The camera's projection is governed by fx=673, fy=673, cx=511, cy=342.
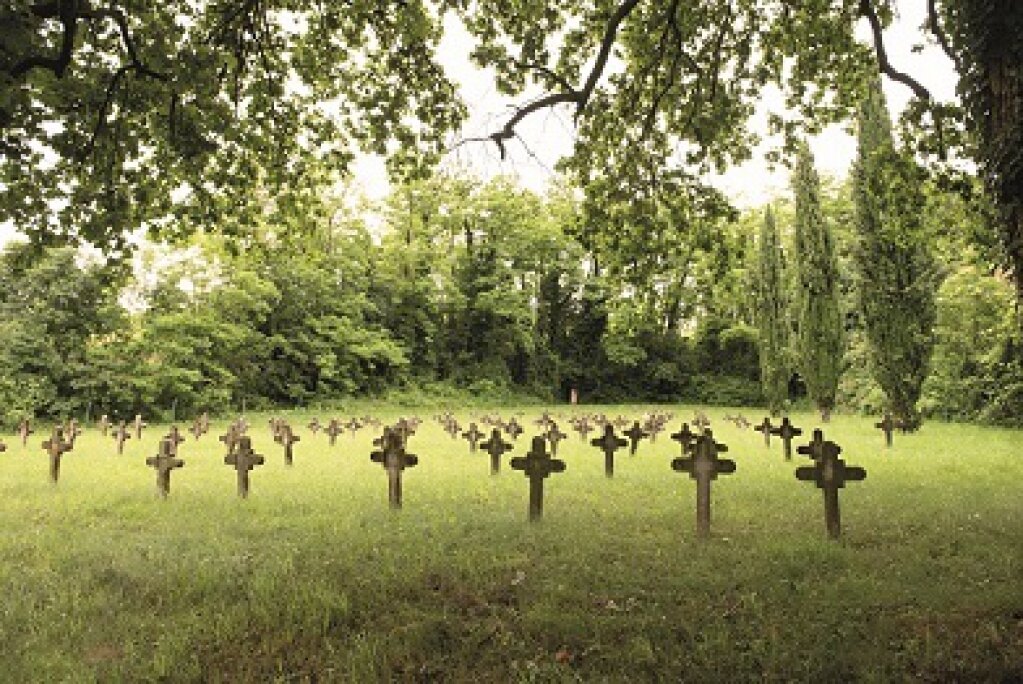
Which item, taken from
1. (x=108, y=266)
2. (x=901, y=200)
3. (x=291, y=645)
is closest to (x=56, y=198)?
(x=108, y=266)

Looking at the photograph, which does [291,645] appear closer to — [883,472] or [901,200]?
[901,200]

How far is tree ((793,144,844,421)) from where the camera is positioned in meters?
27.0

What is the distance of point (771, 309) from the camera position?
109 ft

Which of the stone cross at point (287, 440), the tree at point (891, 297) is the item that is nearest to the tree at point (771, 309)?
the tree at point (891, 297)

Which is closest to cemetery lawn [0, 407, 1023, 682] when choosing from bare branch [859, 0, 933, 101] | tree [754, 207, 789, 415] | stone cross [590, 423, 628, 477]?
stone cross [590, 423, 628, 477]

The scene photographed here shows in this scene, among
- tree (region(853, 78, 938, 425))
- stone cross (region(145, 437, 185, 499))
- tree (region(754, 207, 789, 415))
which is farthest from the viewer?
tree (region(754, 207, 789, 415))

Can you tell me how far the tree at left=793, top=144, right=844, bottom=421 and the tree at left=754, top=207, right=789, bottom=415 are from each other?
389 cm

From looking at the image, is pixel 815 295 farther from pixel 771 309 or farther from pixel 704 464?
pixel 704 464

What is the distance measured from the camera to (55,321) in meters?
24.1

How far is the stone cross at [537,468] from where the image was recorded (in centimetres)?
801

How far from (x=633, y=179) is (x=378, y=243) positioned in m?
36.3

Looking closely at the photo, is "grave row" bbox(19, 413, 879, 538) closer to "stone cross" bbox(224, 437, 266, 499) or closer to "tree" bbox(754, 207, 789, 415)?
"stone cross" bbox(224, 437, 266, 499)

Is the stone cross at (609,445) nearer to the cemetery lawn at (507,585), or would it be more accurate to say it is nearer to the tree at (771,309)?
the cemetery lawn at (507,585)

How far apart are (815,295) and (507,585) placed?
25.3 meters
